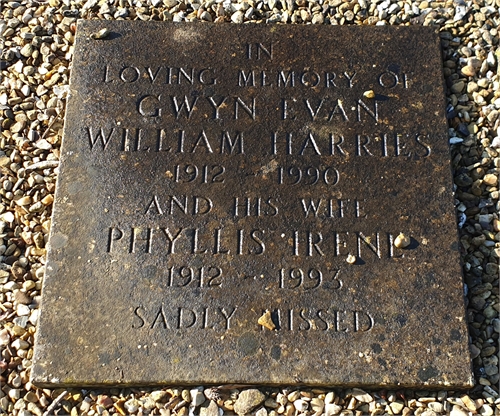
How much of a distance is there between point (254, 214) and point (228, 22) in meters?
1.43

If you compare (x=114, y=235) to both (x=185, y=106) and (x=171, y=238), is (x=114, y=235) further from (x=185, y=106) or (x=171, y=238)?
(x=185, y=106)

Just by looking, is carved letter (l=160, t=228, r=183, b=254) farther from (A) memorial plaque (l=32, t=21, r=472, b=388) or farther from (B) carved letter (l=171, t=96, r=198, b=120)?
(B) carved letter (l=171, t=96, r=198, b=120)

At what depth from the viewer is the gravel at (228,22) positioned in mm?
3053

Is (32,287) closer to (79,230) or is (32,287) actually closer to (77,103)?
(79,230)

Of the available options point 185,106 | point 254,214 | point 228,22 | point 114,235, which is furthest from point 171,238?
point 228,22

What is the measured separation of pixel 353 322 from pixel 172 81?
1671 millimetres

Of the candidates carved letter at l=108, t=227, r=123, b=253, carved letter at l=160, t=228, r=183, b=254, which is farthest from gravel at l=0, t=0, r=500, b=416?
carved letter at l=160, t=228, r=183, b=254

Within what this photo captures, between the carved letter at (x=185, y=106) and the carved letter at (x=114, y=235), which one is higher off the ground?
the carved letter at (x=185, y=106)

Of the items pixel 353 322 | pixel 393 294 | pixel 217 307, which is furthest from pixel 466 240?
pixel 217 307

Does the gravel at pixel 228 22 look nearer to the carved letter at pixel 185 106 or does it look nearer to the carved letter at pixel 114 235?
the carved letter at pixel 114 235

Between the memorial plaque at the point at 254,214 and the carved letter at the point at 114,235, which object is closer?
the memorial plaque at the point at 254,214

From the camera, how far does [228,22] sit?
13.4ft

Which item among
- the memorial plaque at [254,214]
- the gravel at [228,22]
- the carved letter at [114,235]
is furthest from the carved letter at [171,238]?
the gravel at [228,22]

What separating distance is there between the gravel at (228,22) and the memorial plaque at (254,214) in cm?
13
